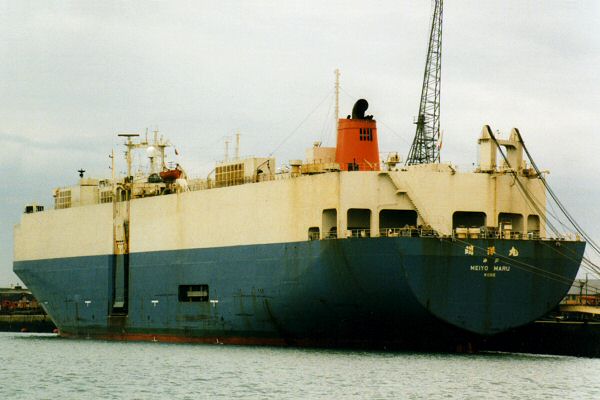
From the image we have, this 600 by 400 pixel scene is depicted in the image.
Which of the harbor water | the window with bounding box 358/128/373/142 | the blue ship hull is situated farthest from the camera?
the window with bounding box 358/128/373/142

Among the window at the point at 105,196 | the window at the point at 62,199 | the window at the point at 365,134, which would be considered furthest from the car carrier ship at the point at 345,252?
the window at the point at 62,199

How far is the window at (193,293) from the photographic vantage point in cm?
5427

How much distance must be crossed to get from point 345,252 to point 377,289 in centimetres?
185

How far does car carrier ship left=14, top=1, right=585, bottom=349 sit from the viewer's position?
45.4 meters

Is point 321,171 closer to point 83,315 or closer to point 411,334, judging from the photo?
point 411,334

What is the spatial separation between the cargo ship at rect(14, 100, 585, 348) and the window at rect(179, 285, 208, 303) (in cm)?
10

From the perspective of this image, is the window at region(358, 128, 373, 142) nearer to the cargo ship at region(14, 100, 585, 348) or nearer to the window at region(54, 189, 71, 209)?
the cargo ship at region(14, 100, 585, 348)

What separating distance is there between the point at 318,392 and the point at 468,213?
604 inches

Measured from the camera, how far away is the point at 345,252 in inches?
1806

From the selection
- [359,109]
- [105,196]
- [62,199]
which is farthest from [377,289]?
[62,199]

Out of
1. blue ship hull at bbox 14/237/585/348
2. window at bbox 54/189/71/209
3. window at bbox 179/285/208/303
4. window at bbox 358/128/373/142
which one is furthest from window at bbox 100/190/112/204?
window at bbox 358/128/373/142

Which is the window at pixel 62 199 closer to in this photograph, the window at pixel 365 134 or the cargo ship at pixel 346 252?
the cargo ship at pixel 346 252

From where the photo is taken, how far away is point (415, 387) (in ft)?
121

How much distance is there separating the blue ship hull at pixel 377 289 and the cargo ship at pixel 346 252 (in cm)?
5
